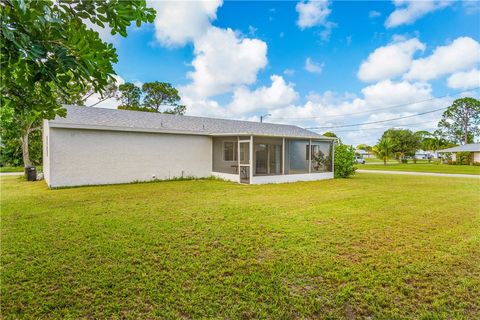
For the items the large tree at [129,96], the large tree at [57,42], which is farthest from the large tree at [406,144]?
the large tree at [57,42]

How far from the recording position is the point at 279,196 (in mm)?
9281

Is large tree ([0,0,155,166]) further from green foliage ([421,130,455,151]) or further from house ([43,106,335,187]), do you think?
green foliage ([421,130,455,151])

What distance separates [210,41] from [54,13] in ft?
43.3

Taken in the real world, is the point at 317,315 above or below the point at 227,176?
below

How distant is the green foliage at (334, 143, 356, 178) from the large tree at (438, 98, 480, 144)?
43.8 meters

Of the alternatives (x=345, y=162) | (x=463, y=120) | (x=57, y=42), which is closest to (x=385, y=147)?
(x=345, y=162)

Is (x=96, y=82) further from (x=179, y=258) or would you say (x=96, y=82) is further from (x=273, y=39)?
(x=273, y=39)

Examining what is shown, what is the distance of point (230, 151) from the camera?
1512cm

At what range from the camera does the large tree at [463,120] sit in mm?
44594

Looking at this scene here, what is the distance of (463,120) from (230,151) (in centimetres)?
5190

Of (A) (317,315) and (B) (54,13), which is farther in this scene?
(A) (317,315)

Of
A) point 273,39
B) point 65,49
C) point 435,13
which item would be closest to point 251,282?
point 65,49

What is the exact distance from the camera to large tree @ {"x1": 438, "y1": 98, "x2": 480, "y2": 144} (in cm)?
4459

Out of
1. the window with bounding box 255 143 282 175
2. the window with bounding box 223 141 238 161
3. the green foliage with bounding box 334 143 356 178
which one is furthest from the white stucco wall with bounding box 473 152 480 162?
the window with bounding box 223 141 238 161
